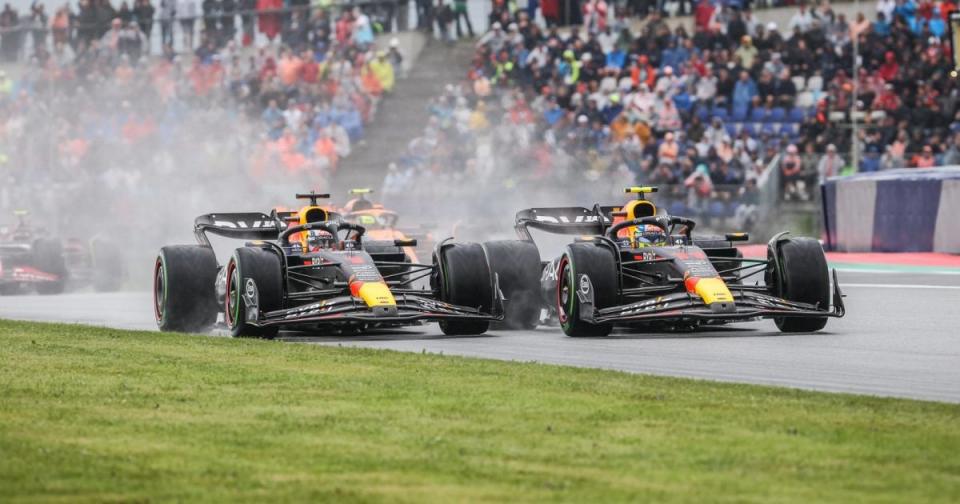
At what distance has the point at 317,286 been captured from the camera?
17672mm

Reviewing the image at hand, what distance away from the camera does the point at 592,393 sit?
11.8m

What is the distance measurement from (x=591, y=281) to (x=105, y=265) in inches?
524

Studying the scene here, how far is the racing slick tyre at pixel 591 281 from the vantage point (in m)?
16.7

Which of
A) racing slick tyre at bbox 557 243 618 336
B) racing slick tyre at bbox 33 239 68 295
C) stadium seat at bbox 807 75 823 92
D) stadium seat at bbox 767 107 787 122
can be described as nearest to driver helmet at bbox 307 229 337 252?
racing slick tyre at bbox 557 243 618 336

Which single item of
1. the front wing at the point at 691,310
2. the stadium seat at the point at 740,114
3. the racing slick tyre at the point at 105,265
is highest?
the stadium seat at the point at 740,114

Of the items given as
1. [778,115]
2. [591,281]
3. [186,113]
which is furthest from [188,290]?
[186,113]

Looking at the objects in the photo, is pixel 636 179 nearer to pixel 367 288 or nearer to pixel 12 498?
pixel 367 288

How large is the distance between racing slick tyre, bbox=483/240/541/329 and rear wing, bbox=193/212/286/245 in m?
2.56

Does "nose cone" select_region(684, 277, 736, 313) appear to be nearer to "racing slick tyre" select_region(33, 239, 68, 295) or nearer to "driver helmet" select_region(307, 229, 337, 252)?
"driver helmet" select_region(307, 229, 337, 252)

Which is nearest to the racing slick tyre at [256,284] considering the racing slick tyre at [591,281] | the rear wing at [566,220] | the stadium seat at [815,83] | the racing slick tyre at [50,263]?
the racing slick tyre at [591,281]

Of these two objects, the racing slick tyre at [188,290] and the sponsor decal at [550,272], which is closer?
the sponsor decal at [550,272]

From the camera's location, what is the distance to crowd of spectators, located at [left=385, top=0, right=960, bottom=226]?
105ft

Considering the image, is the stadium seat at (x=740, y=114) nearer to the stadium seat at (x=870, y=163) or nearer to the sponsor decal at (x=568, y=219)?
the stadium seat at (x=870, y=163)

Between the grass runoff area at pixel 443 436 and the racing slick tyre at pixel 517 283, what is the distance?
4.25 meters
